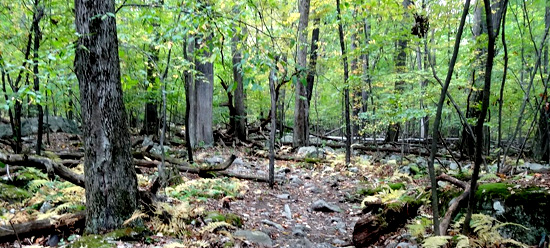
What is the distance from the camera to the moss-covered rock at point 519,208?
3205 mm

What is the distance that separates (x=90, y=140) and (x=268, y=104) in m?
15.8

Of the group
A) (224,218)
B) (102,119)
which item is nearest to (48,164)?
(102,119)

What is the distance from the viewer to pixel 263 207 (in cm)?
612

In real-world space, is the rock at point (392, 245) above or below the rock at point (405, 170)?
below

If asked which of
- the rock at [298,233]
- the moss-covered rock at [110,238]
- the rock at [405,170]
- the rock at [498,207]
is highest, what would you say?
the rock at [498,207]

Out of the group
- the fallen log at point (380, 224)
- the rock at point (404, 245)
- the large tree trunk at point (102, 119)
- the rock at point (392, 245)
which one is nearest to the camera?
the large tree trunk at point (102, 119)

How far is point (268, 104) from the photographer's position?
19000mm

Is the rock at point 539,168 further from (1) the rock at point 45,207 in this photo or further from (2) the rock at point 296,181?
(1) the rock at point 45,207

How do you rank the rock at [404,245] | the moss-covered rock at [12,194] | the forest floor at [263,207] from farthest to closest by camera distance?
1. the moss-covered rock at [12,194]
2. the forest floor at [263,207]
3. the rock at [404,245]

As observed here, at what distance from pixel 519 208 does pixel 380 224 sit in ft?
5.48

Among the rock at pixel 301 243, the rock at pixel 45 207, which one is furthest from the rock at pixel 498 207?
the rock at pixel 45 207

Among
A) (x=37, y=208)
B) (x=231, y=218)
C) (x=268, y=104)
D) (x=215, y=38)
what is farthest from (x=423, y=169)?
(x=268, y=104)

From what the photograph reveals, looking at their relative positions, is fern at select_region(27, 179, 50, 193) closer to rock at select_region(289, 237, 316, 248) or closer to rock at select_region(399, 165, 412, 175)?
rock at select_region(289, 237, 316, 248)

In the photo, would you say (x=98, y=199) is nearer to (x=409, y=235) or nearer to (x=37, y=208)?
(x=37, y=208)
